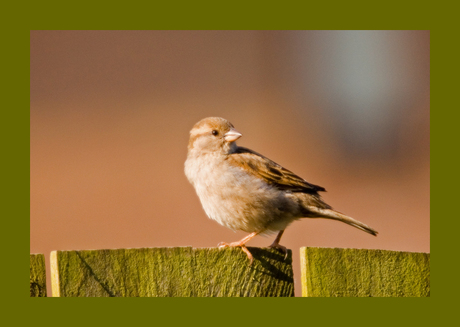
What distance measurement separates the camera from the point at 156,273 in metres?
2.99

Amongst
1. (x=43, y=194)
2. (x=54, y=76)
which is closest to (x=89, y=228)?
(x=43, y=194)

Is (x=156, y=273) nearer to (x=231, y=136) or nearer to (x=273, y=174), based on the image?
(x=273, y=174)

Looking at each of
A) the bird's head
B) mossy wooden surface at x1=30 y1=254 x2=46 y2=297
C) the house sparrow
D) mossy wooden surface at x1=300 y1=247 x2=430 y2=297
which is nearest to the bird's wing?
the house sparrow

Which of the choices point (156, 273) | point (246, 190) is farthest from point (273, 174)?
point (156, 273)

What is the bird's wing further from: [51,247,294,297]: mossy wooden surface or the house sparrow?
[51,247,294,297]: mossy wooden surface

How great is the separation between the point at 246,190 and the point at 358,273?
1598 mm

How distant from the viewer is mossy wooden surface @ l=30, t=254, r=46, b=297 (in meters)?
2.97

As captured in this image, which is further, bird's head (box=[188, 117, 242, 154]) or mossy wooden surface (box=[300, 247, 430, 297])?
bird's head (box=[188, 117, 242, 154])

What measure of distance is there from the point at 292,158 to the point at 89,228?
3.79 m

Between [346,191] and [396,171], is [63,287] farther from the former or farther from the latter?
[396,171]

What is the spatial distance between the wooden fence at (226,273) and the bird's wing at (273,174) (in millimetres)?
1580

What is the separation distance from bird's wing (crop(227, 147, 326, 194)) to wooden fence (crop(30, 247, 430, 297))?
5.18 ft

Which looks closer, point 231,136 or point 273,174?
point 273,174

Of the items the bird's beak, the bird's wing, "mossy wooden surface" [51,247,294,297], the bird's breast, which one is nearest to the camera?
"mossy wooden surface" [51,247,294,297]
